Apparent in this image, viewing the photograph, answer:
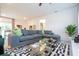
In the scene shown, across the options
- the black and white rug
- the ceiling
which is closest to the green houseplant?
the black and white rug

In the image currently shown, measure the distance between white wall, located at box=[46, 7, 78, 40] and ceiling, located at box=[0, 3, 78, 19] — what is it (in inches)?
3.7

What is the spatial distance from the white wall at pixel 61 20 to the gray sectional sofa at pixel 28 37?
103 millimetres

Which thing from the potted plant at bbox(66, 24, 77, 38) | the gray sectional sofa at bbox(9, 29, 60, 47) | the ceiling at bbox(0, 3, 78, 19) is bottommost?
the gray sectional sofa at bbox(9, 29, 60, 47)

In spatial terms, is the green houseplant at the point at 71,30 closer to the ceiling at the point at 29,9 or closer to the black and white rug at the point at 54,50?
the black and white rug at the point at 54,50

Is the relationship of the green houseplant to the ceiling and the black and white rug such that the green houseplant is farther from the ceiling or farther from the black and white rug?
the ceiling

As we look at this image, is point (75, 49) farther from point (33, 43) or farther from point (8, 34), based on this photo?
point (8, 34)

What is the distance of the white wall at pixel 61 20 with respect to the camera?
257 centimetres

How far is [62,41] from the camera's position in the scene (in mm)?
2598

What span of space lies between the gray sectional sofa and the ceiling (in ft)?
1.02

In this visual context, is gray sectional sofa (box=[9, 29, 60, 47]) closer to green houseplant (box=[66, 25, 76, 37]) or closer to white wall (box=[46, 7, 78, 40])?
white wall (box=[46, 7, 78, 40])

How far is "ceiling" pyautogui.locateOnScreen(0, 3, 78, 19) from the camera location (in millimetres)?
2551

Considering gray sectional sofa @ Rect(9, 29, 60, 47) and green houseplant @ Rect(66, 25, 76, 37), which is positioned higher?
green houseplant @ Rect(66, 25, 76, 37)

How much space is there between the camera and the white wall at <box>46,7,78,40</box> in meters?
2.57

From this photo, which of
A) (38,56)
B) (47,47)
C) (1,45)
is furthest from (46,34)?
(1,45)
